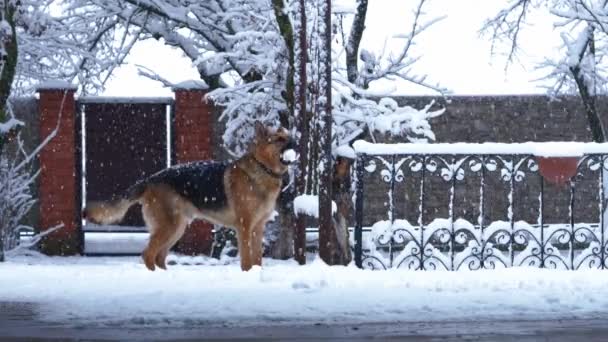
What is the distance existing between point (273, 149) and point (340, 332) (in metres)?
3.01

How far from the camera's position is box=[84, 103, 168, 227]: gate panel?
1373cm

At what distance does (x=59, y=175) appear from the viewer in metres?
13.4

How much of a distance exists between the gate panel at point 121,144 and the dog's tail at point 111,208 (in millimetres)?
4718

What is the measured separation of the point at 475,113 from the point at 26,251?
21.8ft


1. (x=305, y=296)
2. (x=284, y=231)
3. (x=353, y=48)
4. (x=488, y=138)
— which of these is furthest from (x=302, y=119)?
(x=488, y=138)

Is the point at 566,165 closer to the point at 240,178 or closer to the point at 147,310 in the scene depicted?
the point at 240,178

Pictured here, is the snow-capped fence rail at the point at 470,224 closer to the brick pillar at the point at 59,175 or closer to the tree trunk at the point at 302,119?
the tree trunk at the point at 302,119

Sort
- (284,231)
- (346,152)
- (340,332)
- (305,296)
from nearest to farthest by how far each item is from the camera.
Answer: (340,332) < (305,296) < (346,152) < (284,231)

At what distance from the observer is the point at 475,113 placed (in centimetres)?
1473

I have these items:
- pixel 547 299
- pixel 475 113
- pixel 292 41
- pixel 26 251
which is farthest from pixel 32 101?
pixel 547 299

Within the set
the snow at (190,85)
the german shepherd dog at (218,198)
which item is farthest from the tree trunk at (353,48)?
the german shepherd dog at (218,198)

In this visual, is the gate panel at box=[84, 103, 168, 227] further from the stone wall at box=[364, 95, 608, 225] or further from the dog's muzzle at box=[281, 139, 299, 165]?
the dog's muzzle at box=[281, 139, 299, 165]

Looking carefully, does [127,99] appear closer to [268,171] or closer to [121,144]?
[121,144]

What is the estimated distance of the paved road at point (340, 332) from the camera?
5699 millimetres
